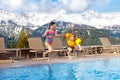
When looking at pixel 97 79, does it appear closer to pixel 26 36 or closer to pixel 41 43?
pixel 41 43

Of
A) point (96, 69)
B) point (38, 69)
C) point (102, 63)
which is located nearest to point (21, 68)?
point (38, 69)

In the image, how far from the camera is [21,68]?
1054 cm

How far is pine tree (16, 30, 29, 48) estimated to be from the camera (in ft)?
49.4

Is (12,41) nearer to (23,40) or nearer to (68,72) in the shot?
(23,40)

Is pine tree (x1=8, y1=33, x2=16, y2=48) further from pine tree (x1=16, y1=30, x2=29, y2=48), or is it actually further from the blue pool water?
the blue pool water

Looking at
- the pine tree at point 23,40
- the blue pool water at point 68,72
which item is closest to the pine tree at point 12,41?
the pine tree at point 23,40

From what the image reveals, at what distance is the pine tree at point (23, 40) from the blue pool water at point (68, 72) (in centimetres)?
363

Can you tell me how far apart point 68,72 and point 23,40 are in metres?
5.33

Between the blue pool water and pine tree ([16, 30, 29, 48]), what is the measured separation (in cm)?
363

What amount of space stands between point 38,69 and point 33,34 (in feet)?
19.6

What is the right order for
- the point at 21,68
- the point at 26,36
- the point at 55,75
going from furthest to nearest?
1. the point at 26,36
2. the point at 21,68
3. the point at 55,75

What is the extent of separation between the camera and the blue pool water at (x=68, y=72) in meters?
9.16

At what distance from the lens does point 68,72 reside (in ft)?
33.6

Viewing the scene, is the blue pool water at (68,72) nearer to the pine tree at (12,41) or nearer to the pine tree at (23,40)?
the pine tree at (23,40)
